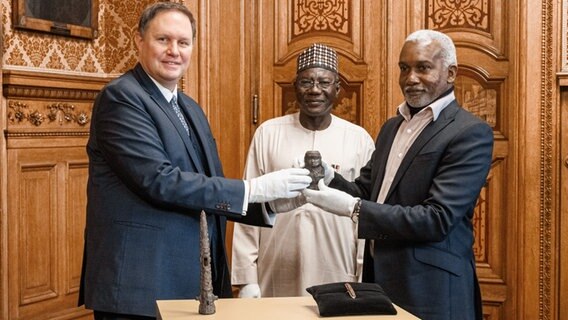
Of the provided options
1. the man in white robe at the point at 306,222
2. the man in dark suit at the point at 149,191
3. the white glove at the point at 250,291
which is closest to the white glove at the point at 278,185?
the man in dark suit at the point at 149,191

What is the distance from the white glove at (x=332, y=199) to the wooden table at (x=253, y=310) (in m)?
0.63

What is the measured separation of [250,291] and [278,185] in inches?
29.6

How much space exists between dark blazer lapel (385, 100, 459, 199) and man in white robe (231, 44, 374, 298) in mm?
584

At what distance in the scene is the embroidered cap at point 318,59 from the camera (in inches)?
134

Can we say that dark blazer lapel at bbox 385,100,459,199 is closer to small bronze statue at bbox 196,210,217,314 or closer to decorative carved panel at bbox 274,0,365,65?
small bronze statue at bbox 196,210,217,314

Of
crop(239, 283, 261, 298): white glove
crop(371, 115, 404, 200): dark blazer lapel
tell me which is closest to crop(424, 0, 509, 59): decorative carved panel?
crop(371, 115, 404, 200): dark blazer lapel

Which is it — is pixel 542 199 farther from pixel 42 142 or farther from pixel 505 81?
pixel 42 142

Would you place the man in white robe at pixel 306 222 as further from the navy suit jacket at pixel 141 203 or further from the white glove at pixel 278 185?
the navy suit jacket at pixel 141 203

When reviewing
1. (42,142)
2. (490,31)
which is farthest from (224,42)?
(490,31)

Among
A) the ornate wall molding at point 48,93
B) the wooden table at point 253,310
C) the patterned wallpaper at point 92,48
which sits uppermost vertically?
the patterned wallpaper at point 92,48

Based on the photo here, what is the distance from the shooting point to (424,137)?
276 centimetres

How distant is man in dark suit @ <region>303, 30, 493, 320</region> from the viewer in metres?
2.68

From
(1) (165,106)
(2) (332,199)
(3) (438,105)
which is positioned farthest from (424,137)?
(1) (165,106)

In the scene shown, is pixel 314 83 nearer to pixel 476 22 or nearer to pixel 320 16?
pixel 320 16
